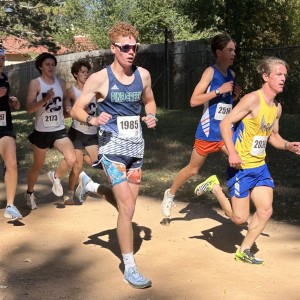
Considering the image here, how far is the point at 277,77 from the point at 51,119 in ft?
10.4

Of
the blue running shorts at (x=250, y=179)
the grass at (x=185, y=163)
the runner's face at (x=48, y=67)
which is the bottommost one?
the grass at (x=185, y=163)

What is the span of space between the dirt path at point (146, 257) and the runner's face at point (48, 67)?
1662mm

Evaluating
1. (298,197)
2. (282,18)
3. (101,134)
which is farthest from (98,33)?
(101,134)

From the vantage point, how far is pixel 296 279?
545 centimetres

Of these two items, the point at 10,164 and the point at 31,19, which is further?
the point at 31,19

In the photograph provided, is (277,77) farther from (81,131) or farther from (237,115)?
(81,131)

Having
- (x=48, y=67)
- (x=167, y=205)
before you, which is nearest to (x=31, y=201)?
(x=48, y=67)

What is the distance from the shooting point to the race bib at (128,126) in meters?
5.67

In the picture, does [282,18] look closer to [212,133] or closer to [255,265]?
[212,133]

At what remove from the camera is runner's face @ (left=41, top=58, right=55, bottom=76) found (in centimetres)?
798

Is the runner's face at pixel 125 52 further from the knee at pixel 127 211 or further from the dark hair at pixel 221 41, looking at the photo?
the dark hair at pixel 221 41

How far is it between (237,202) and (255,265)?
575mm

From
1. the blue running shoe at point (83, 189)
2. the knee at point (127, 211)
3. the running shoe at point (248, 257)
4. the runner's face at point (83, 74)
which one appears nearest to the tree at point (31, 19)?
the runner's face at point (83, 74)

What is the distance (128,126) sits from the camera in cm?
569
